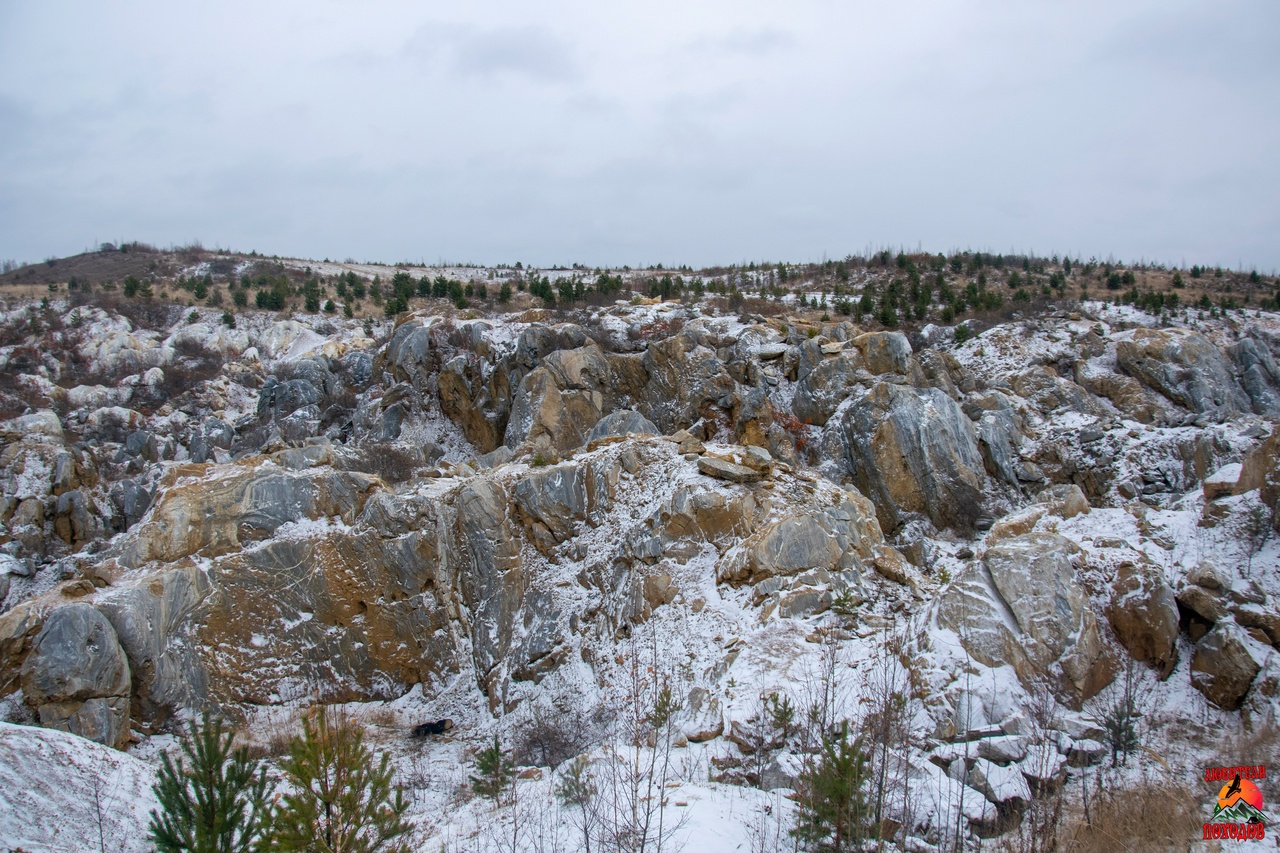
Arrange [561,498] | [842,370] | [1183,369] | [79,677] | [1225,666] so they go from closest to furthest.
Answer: [1225,666], [79,677], [561,498], [842,370], [1183,369]

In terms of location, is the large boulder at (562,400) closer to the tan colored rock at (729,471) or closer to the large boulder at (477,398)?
the large boulder at (477,398)

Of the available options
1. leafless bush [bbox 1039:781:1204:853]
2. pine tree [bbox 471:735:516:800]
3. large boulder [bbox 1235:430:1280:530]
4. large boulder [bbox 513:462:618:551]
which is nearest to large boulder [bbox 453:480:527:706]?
large boulder [bbox 513:462:618:551]

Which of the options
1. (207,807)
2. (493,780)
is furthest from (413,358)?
(207,807)

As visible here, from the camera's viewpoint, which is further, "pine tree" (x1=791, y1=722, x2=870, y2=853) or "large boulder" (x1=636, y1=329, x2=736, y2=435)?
"large boulder" (x1=636, y1=329, x2=736, y2=435)

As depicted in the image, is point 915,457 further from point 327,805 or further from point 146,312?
point 146,312

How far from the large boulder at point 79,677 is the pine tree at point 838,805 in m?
11.5

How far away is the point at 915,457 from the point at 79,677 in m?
19.1

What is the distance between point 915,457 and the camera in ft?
60.7

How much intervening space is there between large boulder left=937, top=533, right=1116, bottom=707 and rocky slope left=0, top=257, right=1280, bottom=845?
0.05 metres

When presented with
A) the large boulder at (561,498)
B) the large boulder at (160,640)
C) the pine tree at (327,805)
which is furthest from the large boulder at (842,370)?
the pine tree at (327,805)

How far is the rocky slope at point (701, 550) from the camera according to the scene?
9773 millimetres

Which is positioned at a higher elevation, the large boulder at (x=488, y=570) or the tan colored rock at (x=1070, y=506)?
the tan colored rock at (x=1070, y=506)

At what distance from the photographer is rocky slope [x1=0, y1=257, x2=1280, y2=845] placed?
9.77 meters

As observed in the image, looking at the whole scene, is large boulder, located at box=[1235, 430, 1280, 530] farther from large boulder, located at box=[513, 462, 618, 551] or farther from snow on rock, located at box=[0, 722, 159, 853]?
snow on rock, located at box=[0, 722, 159, 853]
